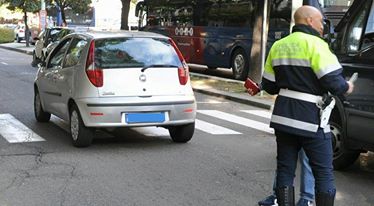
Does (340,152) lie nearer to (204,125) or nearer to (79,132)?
(79,132)

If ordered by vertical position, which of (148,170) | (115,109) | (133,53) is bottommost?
(148,170)

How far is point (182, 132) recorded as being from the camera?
8.14m

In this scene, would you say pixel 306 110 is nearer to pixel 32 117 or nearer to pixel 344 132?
pixel 344 132

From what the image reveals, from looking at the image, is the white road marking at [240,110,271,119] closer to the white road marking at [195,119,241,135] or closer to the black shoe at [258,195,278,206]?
the white road marking at [195,119,241,135]

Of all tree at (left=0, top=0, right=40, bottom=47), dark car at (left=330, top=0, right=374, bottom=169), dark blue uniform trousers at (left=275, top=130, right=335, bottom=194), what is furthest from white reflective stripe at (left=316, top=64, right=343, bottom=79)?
tree at (left=0, top=0, right=40, bottom=47)

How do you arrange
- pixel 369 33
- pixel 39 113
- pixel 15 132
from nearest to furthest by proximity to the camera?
1. pixel 369 33
2. pixel 15 132
3. pixel 39 113

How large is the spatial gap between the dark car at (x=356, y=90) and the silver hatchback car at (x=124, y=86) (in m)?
2.09

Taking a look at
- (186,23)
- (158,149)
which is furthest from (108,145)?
(186,23)

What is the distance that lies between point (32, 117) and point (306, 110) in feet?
22.4

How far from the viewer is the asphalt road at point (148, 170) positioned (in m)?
5.56

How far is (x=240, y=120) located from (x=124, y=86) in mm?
3688

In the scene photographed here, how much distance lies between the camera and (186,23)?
21562 mm

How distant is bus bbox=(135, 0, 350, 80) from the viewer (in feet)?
54.6

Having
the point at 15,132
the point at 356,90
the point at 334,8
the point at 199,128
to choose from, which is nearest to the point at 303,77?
the point at 356,90
